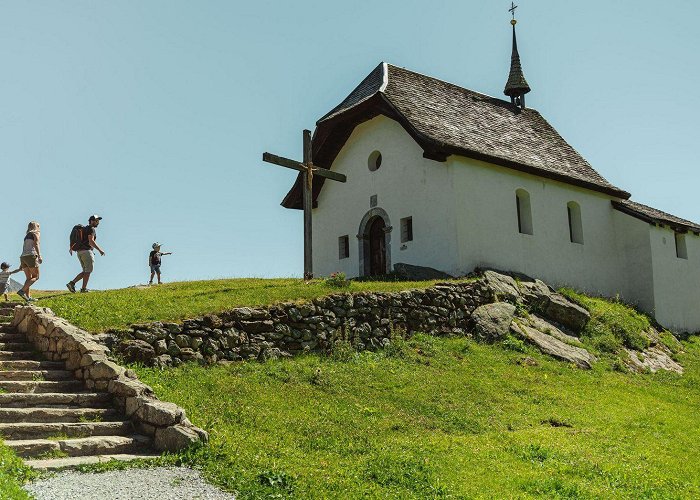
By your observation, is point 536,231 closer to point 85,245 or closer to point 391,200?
point 391,200

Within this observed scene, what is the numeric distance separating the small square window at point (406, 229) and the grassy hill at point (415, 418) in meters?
4.27

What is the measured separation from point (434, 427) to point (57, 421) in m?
5.26

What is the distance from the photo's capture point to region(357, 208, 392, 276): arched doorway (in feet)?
71.1

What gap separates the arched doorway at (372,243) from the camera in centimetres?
2167

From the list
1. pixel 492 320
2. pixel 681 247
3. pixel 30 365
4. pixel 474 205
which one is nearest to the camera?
pixel 30 365

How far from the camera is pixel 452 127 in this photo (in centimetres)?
2109

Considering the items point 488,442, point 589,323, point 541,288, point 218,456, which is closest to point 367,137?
point 541,288

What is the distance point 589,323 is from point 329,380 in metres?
9.78

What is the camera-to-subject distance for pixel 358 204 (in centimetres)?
2238

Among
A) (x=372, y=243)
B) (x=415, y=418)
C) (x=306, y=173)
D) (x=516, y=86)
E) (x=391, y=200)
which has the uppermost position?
(x=516, y=86)

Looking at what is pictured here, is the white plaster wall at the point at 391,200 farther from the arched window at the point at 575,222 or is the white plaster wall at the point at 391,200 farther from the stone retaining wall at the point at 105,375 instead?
the stone retaining wall at the point at 105,375

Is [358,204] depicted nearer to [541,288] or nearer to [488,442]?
[541,288]

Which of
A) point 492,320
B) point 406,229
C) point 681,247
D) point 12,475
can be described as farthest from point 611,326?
point 12,475

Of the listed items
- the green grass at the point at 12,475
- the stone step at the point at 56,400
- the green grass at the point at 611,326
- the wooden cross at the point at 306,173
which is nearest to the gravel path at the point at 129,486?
the green grass at the point at 12,475
